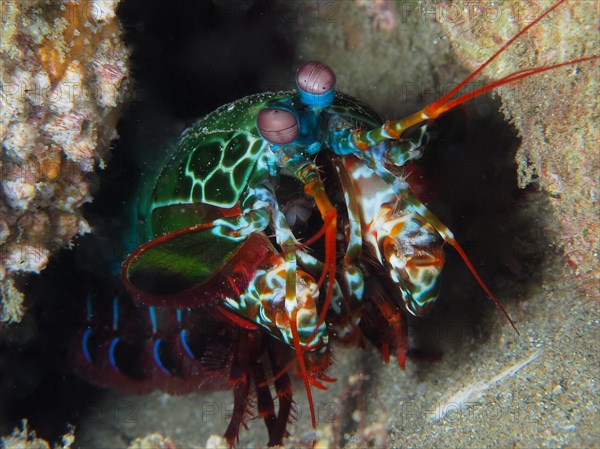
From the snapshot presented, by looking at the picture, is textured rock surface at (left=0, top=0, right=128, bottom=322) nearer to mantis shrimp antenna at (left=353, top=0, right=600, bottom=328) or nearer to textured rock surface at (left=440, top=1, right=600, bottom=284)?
mantis shrimp antenna at (left=353, top=0, right=600, bottom=328)

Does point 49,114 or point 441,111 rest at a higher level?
point 49,114

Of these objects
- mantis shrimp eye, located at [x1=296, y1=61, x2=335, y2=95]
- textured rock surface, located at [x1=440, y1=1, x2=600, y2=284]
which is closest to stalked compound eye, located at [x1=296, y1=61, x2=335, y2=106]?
mantis shrimp eye, located at [x1=296, y1=61, x2=335, y2=95]

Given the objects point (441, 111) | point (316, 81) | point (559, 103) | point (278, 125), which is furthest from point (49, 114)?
point (559, 103)

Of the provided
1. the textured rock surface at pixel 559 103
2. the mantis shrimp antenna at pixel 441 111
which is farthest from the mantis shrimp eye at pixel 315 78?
the textured rock surface at pixel 559 103

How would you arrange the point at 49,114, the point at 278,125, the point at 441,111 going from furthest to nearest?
the point at 49,114, the point at 278,125, the point at 441,111

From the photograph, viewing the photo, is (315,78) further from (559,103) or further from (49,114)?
(49,114)

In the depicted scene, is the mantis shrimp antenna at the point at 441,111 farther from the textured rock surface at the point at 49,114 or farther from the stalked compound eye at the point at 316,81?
the textured rock surface at the point at 49,114

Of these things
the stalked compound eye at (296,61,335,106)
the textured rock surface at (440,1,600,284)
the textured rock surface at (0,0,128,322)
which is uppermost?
the textured rock surface at (0,0,128,322)

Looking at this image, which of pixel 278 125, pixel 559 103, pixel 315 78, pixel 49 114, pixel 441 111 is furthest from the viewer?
pixel 49 114
